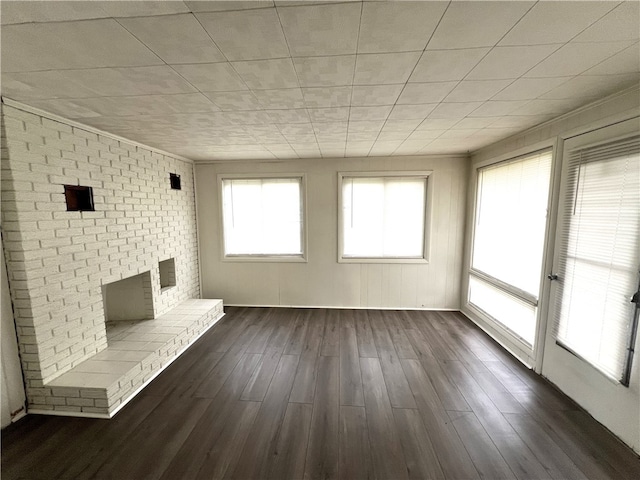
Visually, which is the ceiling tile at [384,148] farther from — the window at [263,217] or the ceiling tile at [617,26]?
the ceiling tile at [617,26]

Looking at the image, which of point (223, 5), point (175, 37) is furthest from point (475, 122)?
point (175, 37)

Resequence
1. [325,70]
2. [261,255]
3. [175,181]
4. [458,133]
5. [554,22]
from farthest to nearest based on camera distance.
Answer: [261,255]
[175,181]
[458,133]
[325,70]
[554,22]

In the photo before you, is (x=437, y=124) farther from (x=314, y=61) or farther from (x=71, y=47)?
(x=71, y=47)

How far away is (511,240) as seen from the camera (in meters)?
2.95

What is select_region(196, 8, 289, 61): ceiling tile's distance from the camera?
108 centimetres

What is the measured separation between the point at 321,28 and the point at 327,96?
697 mm

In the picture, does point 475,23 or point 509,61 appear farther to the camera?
point 509,61

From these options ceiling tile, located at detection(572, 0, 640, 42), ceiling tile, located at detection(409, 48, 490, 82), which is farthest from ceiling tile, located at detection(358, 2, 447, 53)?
ceiling tile, located at detection(572, 0, 640, 42)

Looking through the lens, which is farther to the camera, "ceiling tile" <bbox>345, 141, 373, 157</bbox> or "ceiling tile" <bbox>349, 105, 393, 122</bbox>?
"ceiling tile" <bbox>345, 141, 373, 157</bbox>

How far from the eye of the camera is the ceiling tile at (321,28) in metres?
1.05

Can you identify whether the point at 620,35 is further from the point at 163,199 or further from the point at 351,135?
the point at 163,199

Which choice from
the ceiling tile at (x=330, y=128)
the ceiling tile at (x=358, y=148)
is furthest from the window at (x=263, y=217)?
the ceiling tile at (x=330, y=128)

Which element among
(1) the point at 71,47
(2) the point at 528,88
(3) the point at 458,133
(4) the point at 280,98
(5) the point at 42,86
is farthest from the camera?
(3) the point at 458,133

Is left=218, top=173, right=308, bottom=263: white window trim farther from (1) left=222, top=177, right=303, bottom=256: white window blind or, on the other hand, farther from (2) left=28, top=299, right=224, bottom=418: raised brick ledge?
(2) left=28, top=299, right=224, bottom=418: raised brick ledge
